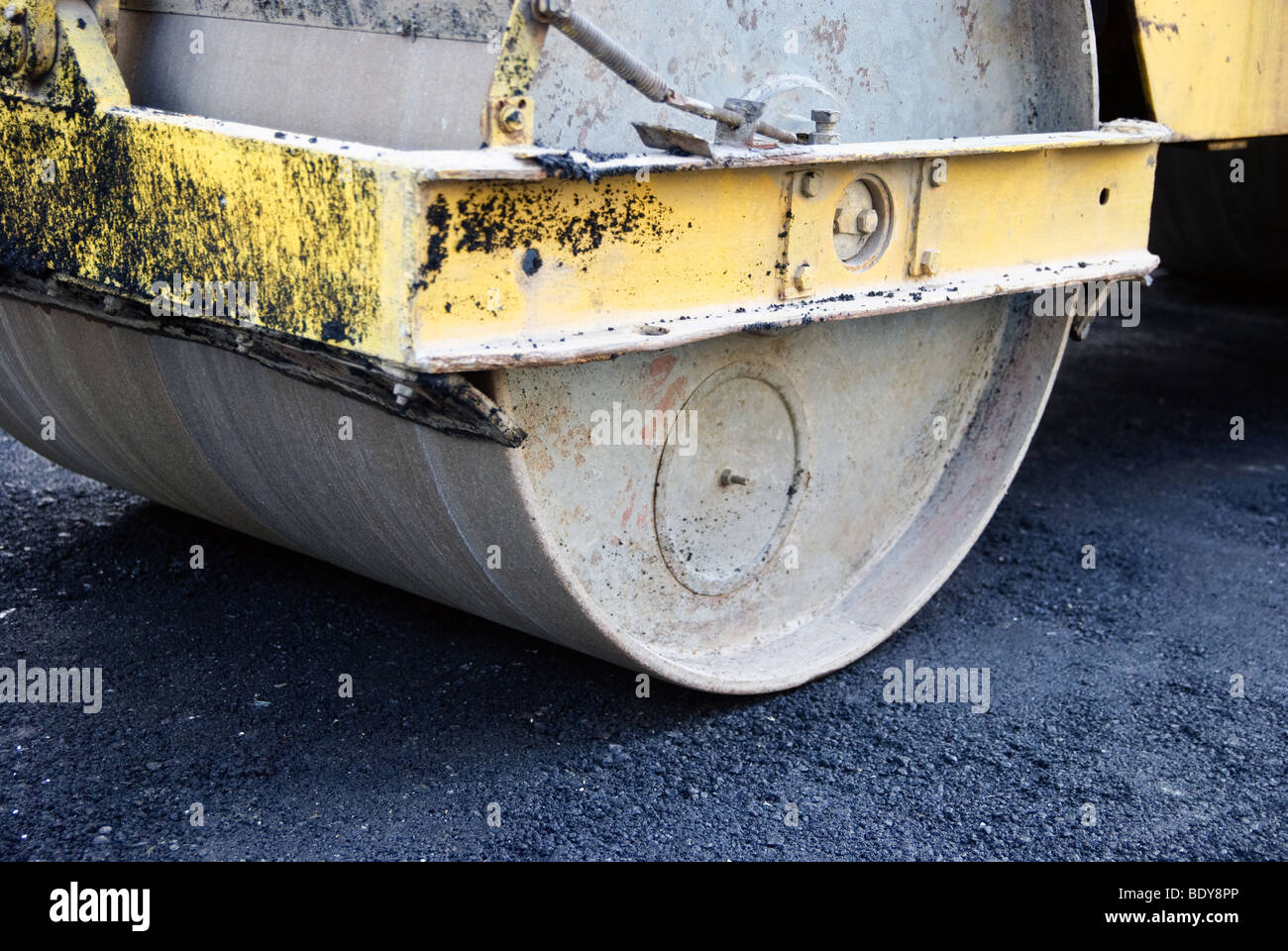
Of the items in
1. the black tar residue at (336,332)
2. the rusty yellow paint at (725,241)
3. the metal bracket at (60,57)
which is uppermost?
the metal bracket at (60,57)

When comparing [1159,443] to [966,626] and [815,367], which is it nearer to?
[966,626]

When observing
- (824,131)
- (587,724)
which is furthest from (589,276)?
(587,724)

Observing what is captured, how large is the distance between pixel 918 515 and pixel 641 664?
103 cm

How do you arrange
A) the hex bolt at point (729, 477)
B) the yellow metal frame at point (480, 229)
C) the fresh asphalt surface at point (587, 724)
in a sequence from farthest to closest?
the hex bolt at point (729, 477)
the fresh asphalt surface at point (587, 724)
the yellow metal frame at point (480, 229)

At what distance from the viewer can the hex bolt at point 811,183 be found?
2451 mm

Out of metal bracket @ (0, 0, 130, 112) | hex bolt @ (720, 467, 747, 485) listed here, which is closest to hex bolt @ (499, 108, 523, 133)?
metal bracket @ (0, 0, 130, 112)

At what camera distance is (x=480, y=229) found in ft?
6.72

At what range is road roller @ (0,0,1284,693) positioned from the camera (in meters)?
2.13

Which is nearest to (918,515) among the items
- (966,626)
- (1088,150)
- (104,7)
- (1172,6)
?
(966,626)

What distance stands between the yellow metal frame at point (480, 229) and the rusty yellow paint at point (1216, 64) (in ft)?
1.18

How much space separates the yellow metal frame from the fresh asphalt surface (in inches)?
35.8

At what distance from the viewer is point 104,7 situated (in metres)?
2.55

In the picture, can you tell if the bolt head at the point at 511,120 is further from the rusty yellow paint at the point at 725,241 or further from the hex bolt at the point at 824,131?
the hex bolt at the point at 824,131

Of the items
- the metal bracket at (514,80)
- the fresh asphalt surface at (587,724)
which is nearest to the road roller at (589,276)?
the metal bracket at (514,80)
